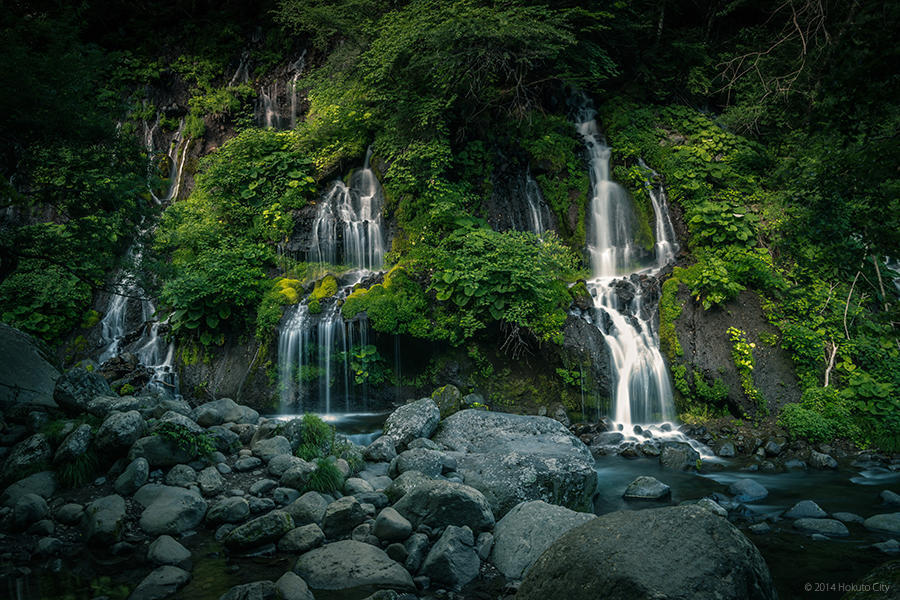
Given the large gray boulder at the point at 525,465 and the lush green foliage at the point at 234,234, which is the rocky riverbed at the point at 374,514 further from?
the lush green foliage at the point at 234,234

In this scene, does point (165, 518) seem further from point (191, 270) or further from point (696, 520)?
point (191, 270)

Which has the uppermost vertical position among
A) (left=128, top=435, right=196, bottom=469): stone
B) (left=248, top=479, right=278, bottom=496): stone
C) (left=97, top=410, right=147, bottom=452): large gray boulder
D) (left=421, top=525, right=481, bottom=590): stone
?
(left=97, top=410, right=147, bottom=452): large gray boulder

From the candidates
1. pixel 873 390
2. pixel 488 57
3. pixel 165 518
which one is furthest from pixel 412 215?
pixel 873 390

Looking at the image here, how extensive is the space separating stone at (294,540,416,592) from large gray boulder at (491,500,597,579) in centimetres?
94

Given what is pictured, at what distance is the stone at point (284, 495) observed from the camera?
6.09m

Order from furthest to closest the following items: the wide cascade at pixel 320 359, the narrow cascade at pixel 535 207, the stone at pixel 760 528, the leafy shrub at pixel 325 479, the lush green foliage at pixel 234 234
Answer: the narrow cascade at pixel 535 207 → the lush green foliage at pixel 234 234 → the wide cascade at pixel 320 359 → the leafy shrub at pixel 325 479 → the stone at pixel 760 528

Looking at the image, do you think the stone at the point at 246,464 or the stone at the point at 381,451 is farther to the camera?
the stone at the point at 381,451

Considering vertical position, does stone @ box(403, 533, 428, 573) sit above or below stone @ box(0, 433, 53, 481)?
below

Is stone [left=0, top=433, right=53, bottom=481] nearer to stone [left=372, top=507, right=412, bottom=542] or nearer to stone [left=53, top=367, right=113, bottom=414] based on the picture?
stone [left=53, top=367, right=113, bottom=414]

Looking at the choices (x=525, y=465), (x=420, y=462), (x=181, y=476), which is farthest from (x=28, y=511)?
(x=525, y=465)

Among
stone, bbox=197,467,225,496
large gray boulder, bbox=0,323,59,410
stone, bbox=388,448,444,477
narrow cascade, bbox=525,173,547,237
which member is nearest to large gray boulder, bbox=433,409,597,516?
stone, bbox=388,448,444,477

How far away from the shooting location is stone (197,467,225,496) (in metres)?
6.11

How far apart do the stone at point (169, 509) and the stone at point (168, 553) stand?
14.3 inches

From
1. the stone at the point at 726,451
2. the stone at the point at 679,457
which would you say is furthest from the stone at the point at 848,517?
the stone at the point at 726,451
